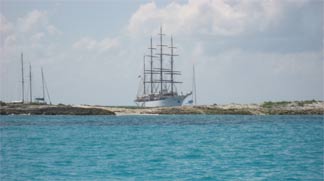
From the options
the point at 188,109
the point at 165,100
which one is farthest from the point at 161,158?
the point at 165,100

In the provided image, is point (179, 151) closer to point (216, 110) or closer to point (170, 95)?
point (216, 110)

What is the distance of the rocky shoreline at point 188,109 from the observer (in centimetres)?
10994

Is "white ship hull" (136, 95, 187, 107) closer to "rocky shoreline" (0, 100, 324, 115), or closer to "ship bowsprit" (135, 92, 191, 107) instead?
"ship bowsprit" (135, 92, 191, 107)

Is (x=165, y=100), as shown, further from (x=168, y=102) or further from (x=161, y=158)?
(x=161, y=158)

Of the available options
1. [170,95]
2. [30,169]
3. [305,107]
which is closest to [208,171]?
[30,169]

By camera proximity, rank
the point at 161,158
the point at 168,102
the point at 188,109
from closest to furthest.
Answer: the point at 161,158 → the point at 188,109 → the point at 168,102

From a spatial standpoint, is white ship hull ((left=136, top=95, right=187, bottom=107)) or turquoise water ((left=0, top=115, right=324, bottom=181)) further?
white ship hull ((left=136, top=95, right=187, bottom=107))

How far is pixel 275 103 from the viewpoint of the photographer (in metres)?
132

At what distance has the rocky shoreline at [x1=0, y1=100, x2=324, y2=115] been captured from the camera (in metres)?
110

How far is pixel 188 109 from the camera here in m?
121

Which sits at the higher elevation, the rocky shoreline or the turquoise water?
the rocky shoreline

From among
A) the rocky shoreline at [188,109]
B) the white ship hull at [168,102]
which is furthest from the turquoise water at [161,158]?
the white ship hull at [168,102]

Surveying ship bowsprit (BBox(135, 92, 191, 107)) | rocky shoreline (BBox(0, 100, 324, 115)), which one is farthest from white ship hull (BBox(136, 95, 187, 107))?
rocky shoreline (BBox(0, 100, 324, 115))

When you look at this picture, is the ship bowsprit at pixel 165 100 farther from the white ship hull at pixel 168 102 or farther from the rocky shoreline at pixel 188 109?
the rocky shoreline at pixel 188 109
